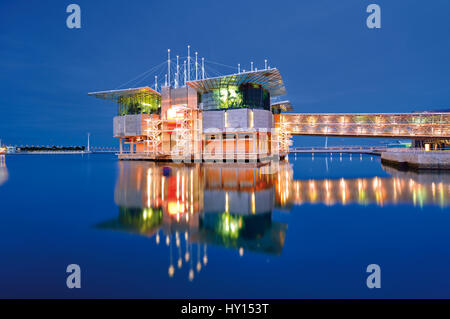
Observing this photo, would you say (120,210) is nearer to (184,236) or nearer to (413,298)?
(184,236)

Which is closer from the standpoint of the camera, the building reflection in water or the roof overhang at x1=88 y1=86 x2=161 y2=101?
the building reflection in water

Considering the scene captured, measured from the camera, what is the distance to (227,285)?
12.4 feet

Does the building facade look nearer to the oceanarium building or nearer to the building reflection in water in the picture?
the oceanarium building

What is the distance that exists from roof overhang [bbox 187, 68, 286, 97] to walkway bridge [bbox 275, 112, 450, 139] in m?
16.1

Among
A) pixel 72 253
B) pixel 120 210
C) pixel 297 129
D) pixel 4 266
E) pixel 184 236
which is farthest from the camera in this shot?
pixel 297 129

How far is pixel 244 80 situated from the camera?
35.1 metres

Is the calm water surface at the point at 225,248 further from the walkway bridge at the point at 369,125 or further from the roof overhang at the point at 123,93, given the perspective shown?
the walkway bridge at the point at 369,125

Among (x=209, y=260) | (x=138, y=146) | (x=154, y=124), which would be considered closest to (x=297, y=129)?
(x=154, y=124)

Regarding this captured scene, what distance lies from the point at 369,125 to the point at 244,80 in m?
35.8

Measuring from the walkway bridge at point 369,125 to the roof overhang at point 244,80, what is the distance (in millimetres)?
16065

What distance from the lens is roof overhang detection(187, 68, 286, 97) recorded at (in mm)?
33291

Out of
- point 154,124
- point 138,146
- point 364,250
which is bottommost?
point 364,250

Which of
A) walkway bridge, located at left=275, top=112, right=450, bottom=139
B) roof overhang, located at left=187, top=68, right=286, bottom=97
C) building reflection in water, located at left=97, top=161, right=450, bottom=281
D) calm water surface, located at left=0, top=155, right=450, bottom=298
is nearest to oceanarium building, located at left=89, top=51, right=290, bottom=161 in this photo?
roof overhang, located at left=187, top=68, right=286, bottom=97
